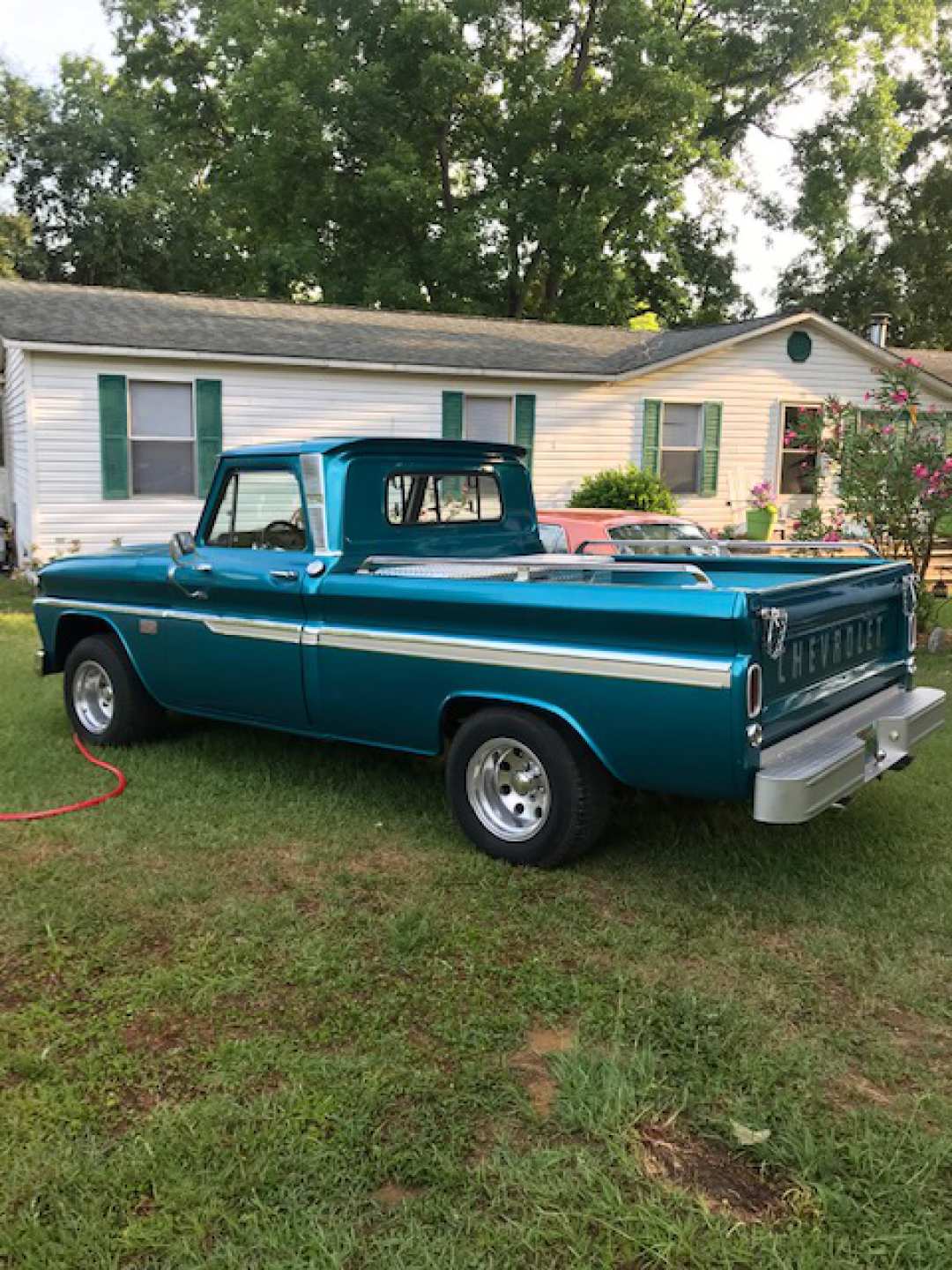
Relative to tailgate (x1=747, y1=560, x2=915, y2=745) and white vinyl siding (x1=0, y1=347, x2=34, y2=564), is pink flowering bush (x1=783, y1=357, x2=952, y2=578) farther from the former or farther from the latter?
white vinyl siding (x1=0, y1=347, x2=34, y2=564)

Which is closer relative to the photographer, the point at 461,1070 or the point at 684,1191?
the point at 684,1191

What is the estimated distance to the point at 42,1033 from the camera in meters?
3.04

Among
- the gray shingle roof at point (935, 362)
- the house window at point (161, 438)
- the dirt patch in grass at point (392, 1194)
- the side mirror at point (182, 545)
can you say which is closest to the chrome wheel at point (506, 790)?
the dirt patch in grass at point (392, 1194)

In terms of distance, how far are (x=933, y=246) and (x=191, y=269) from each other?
74.9 feet

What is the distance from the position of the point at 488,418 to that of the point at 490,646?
39.5ft

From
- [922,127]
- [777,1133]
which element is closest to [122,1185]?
[777,1133]

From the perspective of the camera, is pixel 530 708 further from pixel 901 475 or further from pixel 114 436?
pixel 114 436

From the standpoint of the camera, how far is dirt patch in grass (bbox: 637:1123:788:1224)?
7.75ft

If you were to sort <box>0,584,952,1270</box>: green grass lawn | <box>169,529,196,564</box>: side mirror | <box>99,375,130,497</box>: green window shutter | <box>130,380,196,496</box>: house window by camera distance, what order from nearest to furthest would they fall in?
<box>0,584,952,1270</box>: green grass lawn, <box>169,529,196,564</box>: side mirror, <box>99,375,130,497</box>: green window shutter, <box>130,380,196,496</box>: house window

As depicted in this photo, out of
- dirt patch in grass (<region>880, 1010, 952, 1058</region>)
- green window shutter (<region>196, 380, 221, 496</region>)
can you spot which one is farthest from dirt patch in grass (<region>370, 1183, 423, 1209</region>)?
green window shutter (<region>196, 380, 221, 496</region>)

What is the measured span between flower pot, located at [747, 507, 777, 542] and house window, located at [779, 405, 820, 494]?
3.61ft

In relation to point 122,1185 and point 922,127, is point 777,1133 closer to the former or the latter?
point 122,1185

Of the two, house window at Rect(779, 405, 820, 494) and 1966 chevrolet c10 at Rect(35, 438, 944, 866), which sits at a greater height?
house window at Rect(779, 405, 820, 494)

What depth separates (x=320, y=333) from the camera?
51.1 feet
